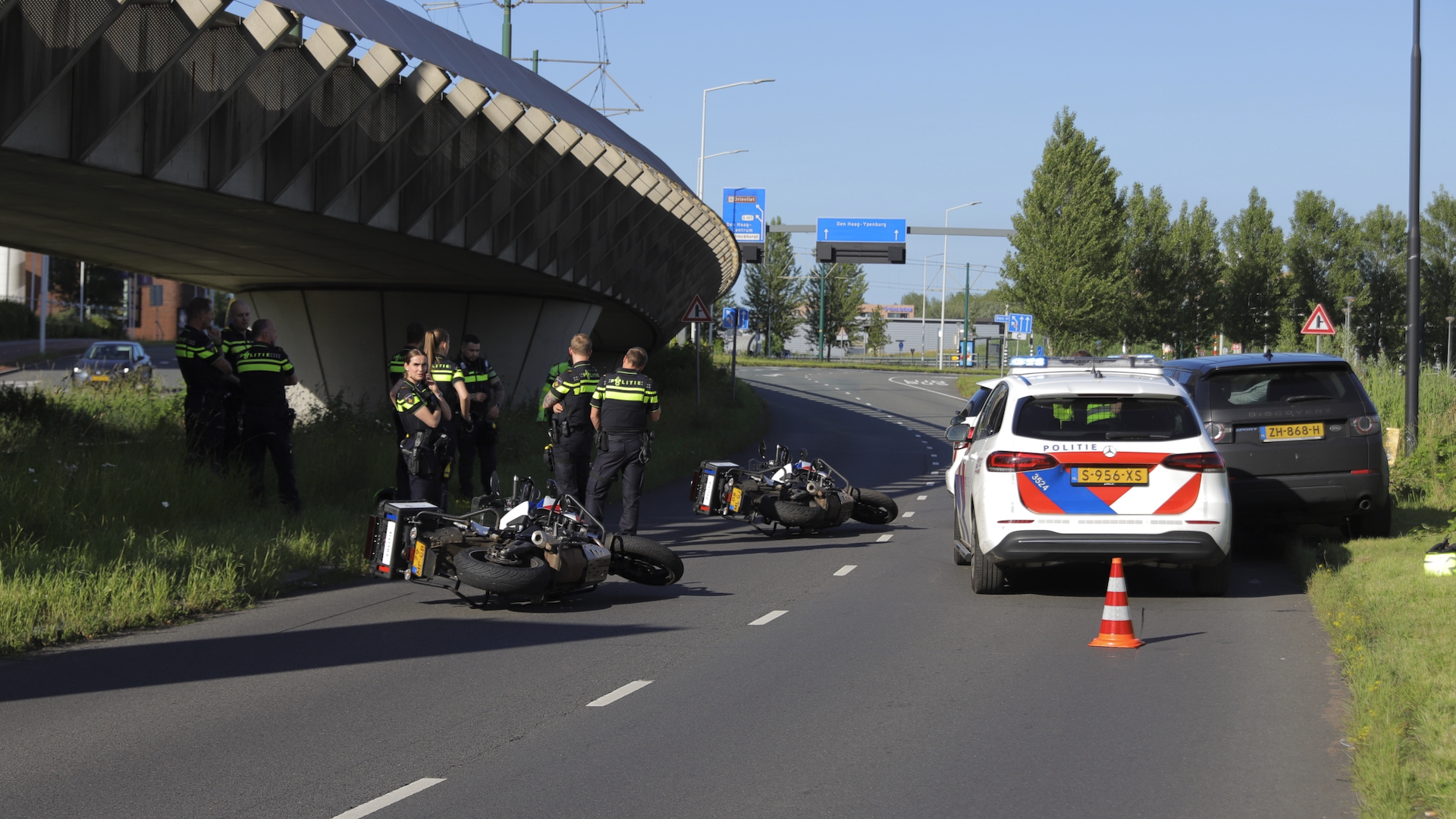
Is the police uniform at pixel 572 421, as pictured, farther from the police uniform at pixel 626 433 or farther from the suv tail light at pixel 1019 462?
the suv tail light at pixel 1019 462

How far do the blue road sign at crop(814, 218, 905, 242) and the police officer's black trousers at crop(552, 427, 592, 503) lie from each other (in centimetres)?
4275

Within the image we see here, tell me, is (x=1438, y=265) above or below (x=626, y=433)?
above

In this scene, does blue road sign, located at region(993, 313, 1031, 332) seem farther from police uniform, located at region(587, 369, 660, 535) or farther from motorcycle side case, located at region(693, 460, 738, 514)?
police uniform, located at region(587, 369, 660, 535)

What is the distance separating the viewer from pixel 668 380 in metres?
45.6

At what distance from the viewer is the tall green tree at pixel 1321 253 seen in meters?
55.6

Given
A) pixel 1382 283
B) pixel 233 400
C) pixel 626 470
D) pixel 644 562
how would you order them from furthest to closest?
pixel 1382 283
pixel 233 400
pixel 626 470
pixel 644 562

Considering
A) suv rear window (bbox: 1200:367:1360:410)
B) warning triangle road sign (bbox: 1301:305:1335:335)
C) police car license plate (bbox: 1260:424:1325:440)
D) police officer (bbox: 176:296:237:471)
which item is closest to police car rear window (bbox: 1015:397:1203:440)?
police car license plate (bbox: 1260:424:1325:440)

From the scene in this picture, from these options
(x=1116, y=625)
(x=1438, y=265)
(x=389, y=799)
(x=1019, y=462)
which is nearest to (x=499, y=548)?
(x=1019, y=462)

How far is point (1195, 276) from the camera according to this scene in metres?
56.3

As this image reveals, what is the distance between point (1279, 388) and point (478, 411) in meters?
7.94

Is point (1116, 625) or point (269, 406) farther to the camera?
point (269, 406)

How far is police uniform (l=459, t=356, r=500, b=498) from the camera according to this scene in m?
14.8

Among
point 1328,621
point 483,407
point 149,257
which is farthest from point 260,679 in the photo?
point 149,257

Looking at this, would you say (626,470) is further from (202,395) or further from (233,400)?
(202,395)
